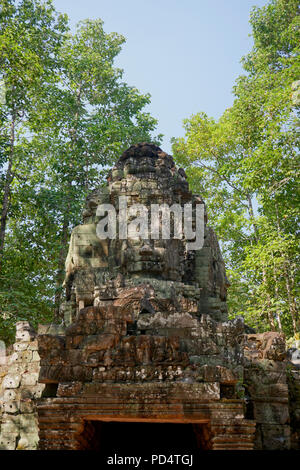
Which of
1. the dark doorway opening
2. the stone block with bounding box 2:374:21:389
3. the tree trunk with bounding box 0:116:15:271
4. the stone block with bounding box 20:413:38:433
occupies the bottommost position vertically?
the dark doorway opening

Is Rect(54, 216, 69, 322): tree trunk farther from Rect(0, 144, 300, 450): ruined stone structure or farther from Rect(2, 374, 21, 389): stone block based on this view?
Rect(2, 374, 21, 389): stone block

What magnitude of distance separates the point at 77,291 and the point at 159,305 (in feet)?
6.79

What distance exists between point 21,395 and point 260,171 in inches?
465

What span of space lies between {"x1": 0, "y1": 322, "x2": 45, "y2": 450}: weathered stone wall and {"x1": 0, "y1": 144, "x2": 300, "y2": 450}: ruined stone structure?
0.05 ft

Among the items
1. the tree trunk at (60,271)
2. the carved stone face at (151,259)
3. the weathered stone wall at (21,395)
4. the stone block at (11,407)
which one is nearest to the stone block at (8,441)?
the weathered stone wall at (21,395)

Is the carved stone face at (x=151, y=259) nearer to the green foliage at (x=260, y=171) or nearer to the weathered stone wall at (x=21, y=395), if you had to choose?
the weathered stone wall at (x=21, y=395)

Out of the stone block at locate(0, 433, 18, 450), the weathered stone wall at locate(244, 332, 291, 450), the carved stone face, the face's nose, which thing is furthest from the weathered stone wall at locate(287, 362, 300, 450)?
the stone block at locate(0, 433, 18, 450)

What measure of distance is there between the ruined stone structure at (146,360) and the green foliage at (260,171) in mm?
7336

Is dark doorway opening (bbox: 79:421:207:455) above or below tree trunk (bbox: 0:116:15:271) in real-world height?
below

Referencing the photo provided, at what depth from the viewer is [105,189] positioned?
932 cm

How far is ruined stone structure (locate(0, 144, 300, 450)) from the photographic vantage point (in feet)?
17.3

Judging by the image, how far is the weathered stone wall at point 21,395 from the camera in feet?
22.2

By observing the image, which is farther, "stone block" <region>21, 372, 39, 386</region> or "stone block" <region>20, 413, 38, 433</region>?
"stone block" <region>21, 372, 39, 386</region>
